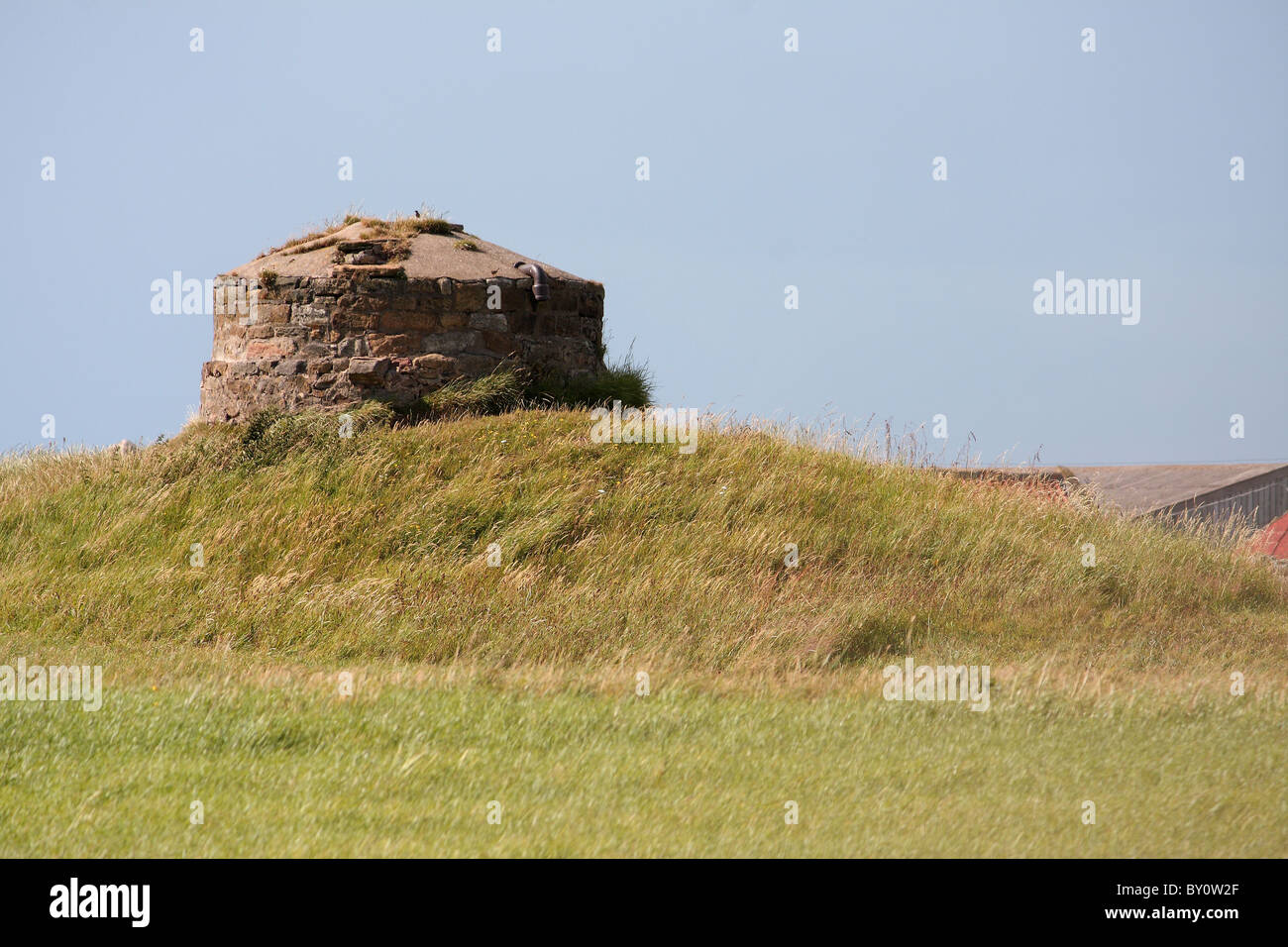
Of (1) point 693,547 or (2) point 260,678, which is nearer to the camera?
(2) point 260,678

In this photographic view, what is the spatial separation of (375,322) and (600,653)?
7030 mm

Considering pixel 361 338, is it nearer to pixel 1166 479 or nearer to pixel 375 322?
pixel 375 322

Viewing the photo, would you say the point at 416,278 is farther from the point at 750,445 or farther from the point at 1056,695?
the point at 1056,695

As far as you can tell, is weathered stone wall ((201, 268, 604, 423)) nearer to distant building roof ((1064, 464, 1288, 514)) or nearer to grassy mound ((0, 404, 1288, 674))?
grassy mound ((0, 404, 1288, 674))

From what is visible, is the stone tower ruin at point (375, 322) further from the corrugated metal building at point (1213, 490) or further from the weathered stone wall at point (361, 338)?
the corrugated metal building at point (1213, 490)

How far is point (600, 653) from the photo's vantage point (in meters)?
9.94

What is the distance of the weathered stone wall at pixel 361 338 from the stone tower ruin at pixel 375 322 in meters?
0.01

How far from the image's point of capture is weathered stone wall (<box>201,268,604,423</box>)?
15016mm

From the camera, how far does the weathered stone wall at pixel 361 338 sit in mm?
15016

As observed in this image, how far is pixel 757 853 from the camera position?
534 centimetres

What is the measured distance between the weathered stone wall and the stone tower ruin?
0.5 inches
